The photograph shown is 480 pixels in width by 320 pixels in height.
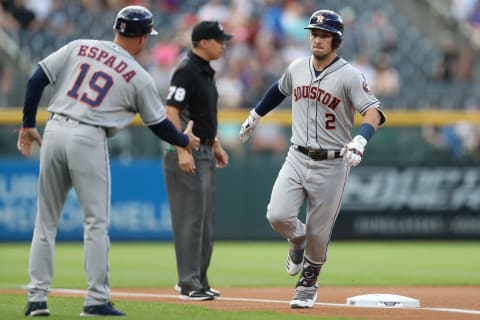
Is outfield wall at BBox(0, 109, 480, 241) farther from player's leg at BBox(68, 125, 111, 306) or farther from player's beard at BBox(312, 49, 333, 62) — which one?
player's leg at BBox(68, 125, 111, 306)

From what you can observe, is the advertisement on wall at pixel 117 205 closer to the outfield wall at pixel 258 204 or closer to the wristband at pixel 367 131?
the outfield wall at pixel 258 204

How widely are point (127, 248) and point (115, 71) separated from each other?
9.75m

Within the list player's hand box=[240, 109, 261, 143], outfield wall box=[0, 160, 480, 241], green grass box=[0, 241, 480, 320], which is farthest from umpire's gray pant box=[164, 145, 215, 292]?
outfield wall box=[0, 160, 480, 241]

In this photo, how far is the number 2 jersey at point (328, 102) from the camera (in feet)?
26.9

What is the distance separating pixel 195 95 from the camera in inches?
363

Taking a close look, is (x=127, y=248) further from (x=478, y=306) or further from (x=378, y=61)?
(x=478, y=306)

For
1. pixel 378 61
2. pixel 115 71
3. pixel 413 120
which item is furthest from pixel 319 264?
pixel 378 61

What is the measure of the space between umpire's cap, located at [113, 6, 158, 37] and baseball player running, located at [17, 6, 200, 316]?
0.14 metres

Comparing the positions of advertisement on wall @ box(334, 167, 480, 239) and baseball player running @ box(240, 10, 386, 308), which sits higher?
baseball player running @ box(240, 10, 386, 308)

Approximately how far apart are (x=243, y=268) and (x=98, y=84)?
6.37 metres

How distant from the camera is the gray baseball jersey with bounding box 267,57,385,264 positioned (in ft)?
27.1

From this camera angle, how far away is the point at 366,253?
15891 mm

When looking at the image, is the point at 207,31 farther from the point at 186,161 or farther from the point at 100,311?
the point at 100,311

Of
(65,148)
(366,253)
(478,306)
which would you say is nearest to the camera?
(65,148)
